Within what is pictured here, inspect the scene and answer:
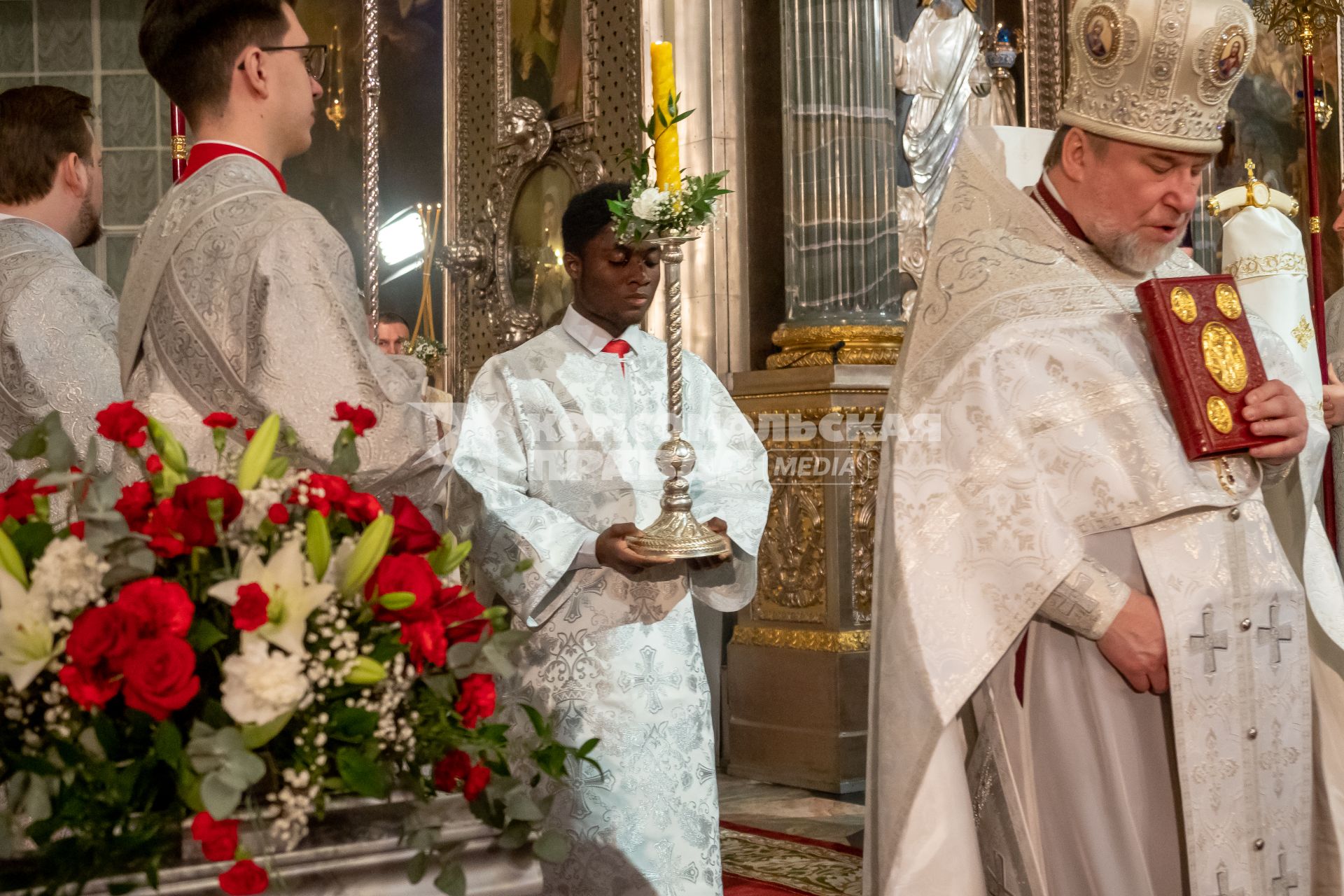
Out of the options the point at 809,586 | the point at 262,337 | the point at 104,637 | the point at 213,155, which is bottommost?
the point at 809,586

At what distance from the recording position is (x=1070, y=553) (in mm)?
2402

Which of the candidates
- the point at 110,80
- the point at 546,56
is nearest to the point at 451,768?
the point at 546,56

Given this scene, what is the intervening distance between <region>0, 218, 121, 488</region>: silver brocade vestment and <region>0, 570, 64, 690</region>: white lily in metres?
1.70

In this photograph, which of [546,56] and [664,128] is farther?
[546,56]

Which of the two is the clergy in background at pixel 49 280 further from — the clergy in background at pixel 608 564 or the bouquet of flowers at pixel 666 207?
the bouquet of flowers at pixel 666 207

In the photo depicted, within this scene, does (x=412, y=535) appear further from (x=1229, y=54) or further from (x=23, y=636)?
(x=1229, y=54)

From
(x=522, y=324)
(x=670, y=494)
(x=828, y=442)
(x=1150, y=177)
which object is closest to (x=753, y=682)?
(x=828, y=442)

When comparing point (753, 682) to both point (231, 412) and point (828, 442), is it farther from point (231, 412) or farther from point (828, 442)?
point (231, 412)

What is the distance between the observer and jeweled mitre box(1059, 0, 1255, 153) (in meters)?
2.55

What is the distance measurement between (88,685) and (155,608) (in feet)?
0.32

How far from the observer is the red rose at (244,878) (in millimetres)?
1288

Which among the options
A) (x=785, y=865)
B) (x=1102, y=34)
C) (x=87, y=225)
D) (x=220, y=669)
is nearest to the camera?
(x=220, y=669)

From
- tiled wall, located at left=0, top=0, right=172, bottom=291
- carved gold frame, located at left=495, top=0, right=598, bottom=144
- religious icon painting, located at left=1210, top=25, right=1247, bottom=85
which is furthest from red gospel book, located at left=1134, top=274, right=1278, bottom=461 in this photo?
tiled wall, located at left=0, top=0, right=172, bottom=291

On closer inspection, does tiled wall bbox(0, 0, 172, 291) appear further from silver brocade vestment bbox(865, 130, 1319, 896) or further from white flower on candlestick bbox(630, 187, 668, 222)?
silver brocade vestment bbox(865, 130, 1319, 896)
